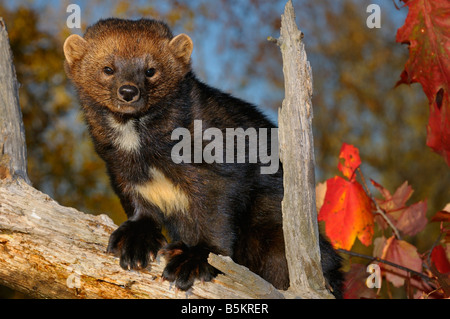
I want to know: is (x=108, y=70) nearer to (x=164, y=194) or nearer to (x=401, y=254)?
(x=164, y=194)

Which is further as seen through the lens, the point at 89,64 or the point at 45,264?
the point at 89,64

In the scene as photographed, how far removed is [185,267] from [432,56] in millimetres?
1634

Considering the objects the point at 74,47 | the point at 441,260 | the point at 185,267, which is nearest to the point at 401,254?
the point at 441,260

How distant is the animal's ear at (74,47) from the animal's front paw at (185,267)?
1.32 metres

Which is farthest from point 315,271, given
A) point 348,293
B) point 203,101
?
point 203,101

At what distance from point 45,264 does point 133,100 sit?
0.98m

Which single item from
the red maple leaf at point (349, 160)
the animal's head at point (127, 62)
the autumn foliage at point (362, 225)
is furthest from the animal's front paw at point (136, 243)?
the red maple leaf at point (349, 160)

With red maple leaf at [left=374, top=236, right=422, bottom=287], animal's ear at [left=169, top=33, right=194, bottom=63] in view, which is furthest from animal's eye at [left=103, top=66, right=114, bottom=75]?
red maple leaf at [left=374, top=236, right=422, bottom=287]

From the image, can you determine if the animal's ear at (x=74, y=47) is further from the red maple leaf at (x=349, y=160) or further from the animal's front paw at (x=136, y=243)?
the red maple leaf at (x=349, y=160)

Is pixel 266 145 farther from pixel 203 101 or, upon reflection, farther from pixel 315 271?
pixel 315 271

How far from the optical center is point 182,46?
131 inches

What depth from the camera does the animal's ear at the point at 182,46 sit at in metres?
3.31

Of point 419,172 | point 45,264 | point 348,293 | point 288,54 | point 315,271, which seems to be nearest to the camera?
point 288,54
